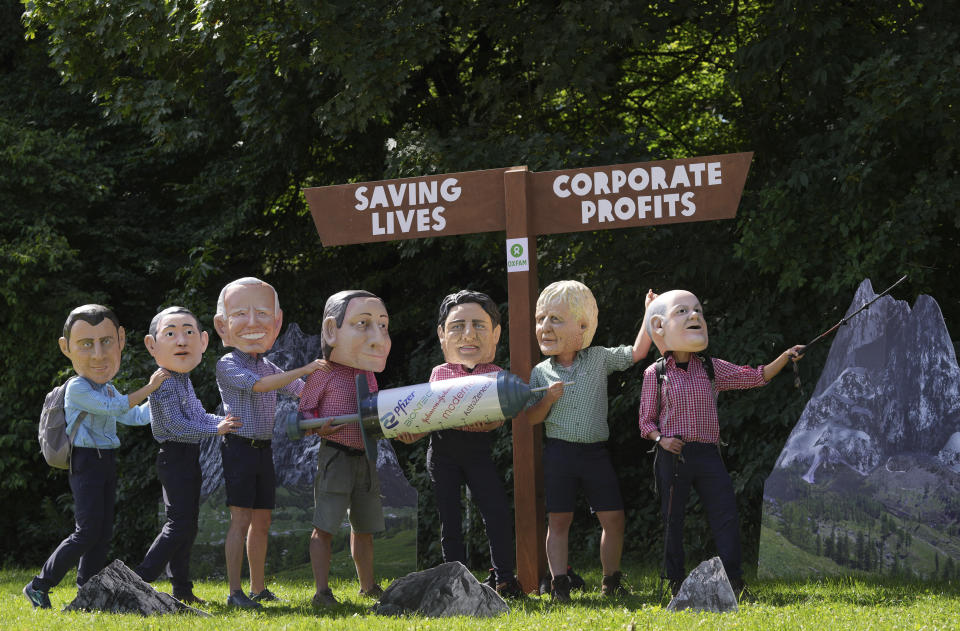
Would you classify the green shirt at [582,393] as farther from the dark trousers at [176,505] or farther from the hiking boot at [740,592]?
the dark trousers at [176,505]

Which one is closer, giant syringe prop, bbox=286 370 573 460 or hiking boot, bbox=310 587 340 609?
giant syringe prop, bbox=286 370 573 460

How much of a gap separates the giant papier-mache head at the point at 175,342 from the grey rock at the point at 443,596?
1.79m

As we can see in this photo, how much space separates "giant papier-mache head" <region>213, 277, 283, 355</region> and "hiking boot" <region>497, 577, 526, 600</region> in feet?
6.24

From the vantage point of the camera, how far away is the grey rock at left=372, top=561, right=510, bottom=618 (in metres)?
5.27

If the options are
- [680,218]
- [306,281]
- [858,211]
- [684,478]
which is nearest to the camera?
[684,478]

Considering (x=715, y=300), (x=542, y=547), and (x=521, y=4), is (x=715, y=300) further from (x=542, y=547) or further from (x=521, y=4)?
(x=542, y=547)

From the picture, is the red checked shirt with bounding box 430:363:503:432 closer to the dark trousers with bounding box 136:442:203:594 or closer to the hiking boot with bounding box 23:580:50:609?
the dark trousers with bounding box 136:442:203:594

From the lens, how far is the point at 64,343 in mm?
6246

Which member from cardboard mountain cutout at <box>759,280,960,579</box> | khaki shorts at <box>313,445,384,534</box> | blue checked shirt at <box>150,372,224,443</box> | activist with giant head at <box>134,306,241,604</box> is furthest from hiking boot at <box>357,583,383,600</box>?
cardboard mountain cutout at <box>759,280,960,579</box>

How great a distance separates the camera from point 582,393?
5.94 m

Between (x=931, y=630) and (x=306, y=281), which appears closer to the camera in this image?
(x=931, y=630)

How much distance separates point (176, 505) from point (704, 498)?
2857 millimetres

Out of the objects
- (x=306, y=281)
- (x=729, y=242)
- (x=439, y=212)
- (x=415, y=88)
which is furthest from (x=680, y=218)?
(x=306, y=281)

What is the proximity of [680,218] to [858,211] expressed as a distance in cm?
249
